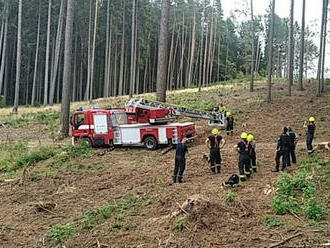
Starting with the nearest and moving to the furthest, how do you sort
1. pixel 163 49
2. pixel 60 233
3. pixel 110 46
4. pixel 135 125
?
pixel 60 233, pixel 135 125, pixel 163 49, pixel 110 46

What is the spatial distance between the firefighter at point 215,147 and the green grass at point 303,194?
2646 mm

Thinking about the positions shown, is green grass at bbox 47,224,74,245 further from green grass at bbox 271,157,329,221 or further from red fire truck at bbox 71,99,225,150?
red fire truck at bbox 71,99,225,150

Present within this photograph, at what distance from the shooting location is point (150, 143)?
63.8ft

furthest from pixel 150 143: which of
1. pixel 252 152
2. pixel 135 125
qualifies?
pixel 252 152

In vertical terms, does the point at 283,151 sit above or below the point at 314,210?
above

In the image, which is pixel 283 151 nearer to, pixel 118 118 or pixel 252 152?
pixel 252 152

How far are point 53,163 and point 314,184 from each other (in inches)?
410

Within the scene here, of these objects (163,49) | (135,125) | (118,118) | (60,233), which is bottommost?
(60,233)

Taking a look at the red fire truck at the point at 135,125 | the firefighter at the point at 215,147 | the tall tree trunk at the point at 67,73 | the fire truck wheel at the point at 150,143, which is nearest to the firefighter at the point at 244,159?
the firefighter at the point at 215,147

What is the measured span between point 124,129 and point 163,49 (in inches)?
208

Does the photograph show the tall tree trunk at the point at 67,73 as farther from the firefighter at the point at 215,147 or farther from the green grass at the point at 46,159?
the firefighter at the point at 215,147

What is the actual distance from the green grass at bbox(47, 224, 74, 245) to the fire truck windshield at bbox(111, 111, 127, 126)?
1031 centimetres

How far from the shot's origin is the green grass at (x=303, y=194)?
30.7 ft

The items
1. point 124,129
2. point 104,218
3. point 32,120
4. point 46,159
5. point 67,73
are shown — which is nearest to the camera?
point 104,218
